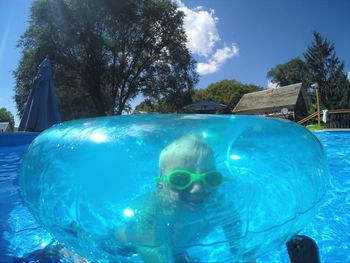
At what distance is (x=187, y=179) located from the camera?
1.38 meters

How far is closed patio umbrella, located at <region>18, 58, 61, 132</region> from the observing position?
6465mm

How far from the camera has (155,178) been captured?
1460 millimetres

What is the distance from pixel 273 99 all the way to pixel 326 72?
6.71 metres

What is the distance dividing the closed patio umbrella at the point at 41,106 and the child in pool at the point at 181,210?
18.4 ft

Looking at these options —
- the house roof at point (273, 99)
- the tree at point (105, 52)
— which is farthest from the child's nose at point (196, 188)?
the house roof at point (273, 99)

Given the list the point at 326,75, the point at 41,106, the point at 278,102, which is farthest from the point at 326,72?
the point at 41,106

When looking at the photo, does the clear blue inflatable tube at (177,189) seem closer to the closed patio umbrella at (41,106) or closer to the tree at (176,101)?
the closed patio umbrella at (41,106)

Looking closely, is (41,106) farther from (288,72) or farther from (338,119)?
(288,72)

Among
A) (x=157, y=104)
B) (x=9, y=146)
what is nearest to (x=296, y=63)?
(x=157, y=104)

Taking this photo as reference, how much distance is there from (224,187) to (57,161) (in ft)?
2.90

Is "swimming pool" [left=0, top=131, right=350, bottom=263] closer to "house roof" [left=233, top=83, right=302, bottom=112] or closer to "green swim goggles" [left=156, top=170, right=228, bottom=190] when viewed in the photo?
"green swim goggles" [left=156, top=170, right=228, bottom=190]

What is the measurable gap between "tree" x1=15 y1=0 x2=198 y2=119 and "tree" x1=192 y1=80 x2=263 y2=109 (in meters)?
32.1

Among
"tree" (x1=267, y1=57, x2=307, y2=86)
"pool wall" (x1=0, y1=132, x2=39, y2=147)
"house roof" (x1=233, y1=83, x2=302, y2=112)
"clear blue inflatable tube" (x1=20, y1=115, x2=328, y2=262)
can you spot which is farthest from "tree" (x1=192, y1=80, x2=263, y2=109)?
"clear blue inflatable tube" (x1=20, y1=115, x2=328, y2=262)

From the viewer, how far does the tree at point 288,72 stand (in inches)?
2443
